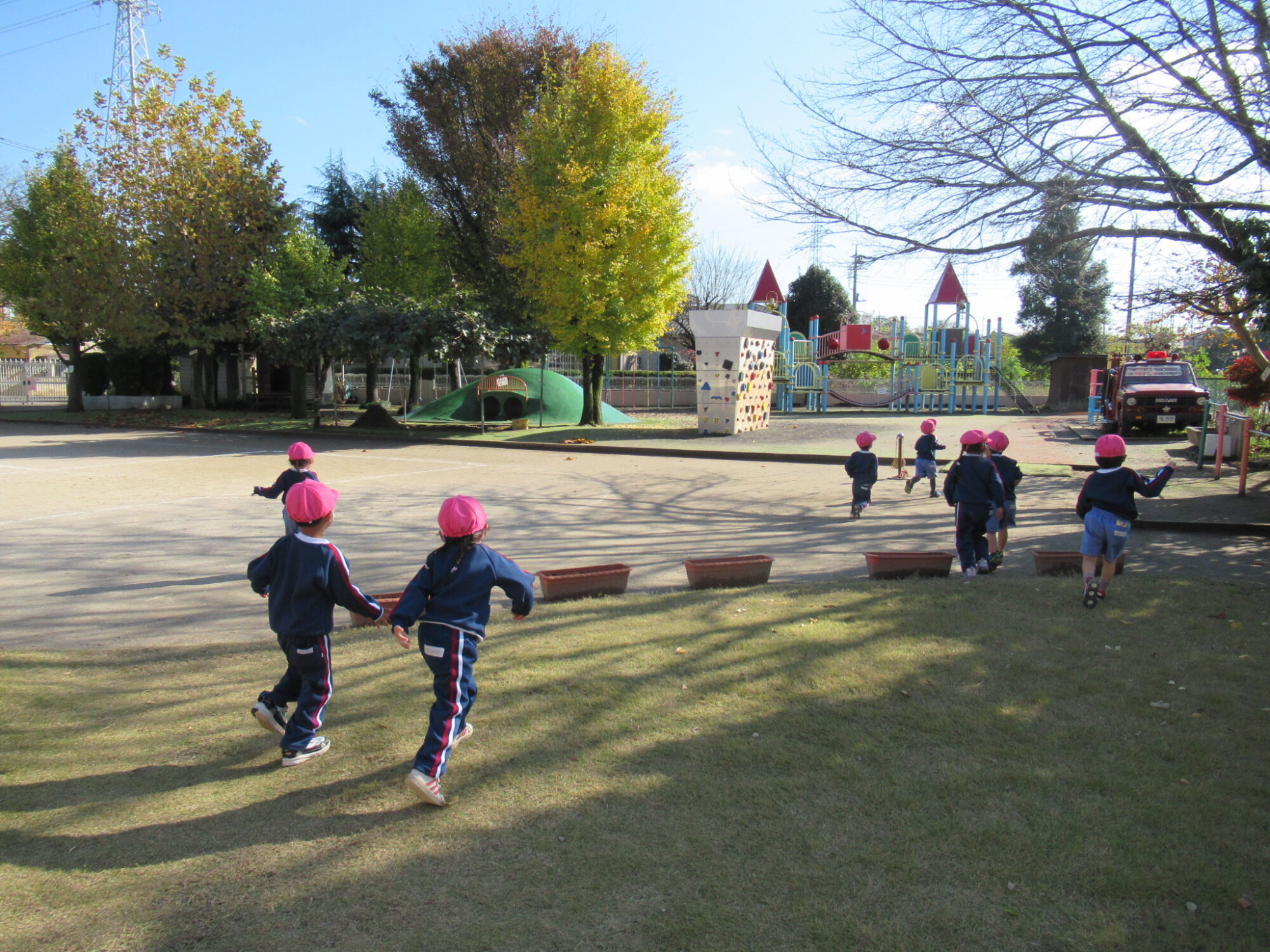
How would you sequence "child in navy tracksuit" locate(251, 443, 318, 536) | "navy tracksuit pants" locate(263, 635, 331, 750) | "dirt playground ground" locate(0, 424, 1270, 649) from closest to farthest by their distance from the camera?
"navy tracksuit pants" locate(263, 635, 331, 750), "child in navy tracksuit" locate(251, 443, 318, 536), "dirt playground ground" locate(0, 424, 1270, 649)

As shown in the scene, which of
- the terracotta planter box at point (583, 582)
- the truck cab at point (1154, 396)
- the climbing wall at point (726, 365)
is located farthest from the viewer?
the climbing wall at point (726, 365)

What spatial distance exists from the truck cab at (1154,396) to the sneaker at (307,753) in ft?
68.7

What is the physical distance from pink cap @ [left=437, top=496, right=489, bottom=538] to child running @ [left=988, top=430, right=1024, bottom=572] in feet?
17.9

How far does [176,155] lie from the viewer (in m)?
27.1

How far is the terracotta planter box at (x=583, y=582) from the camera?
665cm

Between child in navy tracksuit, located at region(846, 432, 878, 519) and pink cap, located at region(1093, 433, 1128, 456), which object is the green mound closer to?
child in navy tracksuit, located at region(846, 432, 878, 519)

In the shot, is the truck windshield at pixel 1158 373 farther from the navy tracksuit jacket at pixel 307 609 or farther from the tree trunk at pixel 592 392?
the navy tracksuit jacket at pixel 307 609

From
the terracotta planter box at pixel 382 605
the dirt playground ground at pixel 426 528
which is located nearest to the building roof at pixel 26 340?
the dirt playground ground at pixel 426 528

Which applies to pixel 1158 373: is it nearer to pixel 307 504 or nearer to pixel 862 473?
pixel 862 473

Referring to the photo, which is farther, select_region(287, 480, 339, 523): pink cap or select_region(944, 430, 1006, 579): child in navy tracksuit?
select_region(944, 430, 1006, 579): child in navy tracksuit

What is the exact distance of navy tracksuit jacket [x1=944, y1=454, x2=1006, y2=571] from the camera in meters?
7.44

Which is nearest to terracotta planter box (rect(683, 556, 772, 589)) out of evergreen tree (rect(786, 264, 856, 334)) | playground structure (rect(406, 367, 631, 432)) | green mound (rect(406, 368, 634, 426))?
playground structure (rect(406, 367, 631, 432))

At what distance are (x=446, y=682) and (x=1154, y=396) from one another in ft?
74.3

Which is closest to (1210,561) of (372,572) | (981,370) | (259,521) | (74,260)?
(372,572)
